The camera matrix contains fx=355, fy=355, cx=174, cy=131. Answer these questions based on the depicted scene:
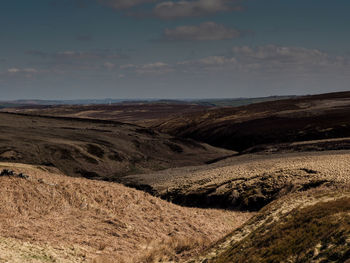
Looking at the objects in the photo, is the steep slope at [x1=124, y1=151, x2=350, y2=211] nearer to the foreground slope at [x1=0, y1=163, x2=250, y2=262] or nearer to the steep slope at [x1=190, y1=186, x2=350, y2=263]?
the foreground slope at [x1=0, y1=163, x2=250, y2=262]

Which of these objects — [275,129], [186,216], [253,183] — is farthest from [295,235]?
[275,129]

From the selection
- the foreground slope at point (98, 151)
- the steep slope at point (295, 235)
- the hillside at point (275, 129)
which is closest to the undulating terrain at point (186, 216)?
the steep slope at point (295, 235)

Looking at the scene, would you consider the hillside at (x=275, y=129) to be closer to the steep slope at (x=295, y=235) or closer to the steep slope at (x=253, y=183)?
the steep slope at (x=253, y=183)

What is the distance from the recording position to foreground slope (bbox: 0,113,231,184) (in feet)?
269

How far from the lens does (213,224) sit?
35500 millimetres

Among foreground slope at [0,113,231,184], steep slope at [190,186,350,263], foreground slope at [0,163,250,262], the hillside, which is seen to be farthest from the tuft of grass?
the hillside

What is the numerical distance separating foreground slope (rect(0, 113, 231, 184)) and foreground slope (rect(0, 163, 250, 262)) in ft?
123

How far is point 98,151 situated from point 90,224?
6926cm

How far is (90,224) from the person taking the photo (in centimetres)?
2952

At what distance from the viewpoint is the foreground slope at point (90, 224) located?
24422 millimetres

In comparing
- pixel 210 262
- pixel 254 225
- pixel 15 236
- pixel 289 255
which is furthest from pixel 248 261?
pixel 15 236

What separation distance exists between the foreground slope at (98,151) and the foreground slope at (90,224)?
123 ft

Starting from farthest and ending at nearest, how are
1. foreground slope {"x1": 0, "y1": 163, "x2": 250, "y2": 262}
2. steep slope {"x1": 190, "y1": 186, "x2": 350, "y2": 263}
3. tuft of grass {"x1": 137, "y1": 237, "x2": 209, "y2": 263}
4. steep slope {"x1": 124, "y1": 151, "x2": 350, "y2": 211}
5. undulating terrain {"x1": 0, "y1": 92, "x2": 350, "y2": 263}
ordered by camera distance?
steep slope {"x1": 124, "y1": 151, "x2": 350, "y2": 211} → tuft of grass {"x1": 137, "y1": 237, "x2": 209, "y2": 263} → foreground slope {"x1": 0, "y1": 163, "x2": 250, "y2": 262} → undulating terrain {"x1": 0, "y1": 92, "x2": 350, "y2": 263} → steep slope {"x1": 190, "y1": 186, "x2": 350, "y2": 263}

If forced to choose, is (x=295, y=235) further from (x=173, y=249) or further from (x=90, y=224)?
(x=90, y=224)
